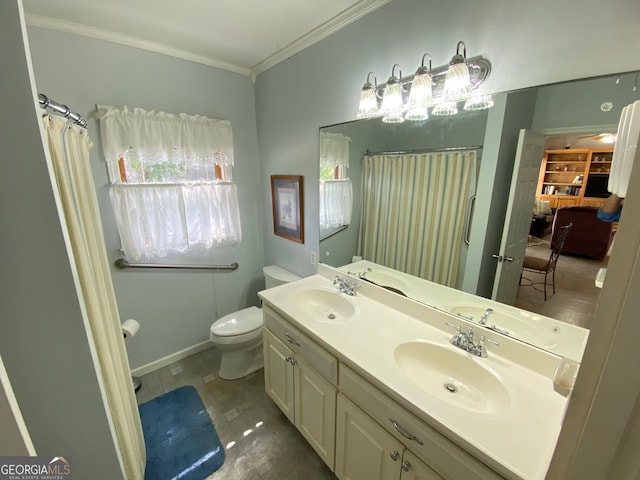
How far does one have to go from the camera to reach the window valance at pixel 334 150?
5.52 feet

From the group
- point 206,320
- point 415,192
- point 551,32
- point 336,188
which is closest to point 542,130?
point 551,32

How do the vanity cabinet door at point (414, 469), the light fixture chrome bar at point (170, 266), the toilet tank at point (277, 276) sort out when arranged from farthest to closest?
the toilet tank at point (277, 276) → the light fixture chrome bar at point (170, 266) → the vanity cabinet door at point (414, 469)

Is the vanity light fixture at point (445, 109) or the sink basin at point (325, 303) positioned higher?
the vanity light fixture at point (445, 109)

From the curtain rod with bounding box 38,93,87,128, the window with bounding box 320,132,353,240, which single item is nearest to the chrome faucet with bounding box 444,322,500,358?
the window with bounding box 320,132,353,240

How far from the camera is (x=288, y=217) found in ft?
7.19

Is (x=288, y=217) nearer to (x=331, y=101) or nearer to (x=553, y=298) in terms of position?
(x=331, y=101)

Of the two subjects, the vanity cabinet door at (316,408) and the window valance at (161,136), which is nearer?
the vanity cabinet door at (316,408)

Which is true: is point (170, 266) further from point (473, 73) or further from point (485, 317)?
point (473, 73)

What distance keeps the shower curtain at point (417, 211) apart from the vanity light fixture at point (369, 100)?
258 millimetres

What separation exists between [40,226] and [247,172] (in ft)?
5.62

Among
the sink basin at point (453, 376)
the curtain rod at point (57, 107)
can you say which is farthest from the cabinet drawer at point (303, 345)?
the curtain rod at point (57, 107)

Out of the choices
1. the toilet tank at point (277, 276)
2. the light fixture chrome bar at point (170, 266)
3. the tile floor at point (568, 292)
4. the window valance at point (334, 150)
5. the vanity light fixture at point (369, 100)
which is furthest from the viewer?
the toilet tank at point (277, 276)

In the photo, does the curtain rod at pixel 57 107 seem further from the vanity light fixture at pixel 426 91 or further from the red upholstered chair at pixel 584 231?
the red upholstered chair at pixel 584 231

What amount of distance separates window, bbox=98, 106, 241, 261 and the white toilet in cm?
63
